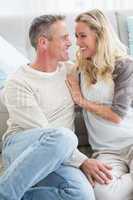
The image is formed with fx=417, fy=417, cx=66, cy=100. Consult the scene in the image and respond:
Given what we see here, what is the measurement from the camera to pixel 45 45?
5.82ft

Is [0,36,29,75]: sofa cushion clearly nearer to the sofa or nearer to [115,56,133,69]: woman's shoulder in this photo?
the sofa

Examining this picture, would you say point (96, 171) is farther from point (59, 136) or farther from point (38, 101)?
point (38, 101)

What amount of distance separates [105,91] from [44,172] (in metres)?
0.44

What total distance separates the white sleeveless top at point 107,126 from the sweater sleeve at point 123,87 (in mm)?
34

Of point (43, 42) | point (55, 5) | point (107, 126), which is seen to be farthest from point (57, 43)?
point (55, 5)

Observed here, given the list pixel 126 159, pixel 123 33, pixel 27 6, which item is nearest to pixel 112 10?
pixel 123 33

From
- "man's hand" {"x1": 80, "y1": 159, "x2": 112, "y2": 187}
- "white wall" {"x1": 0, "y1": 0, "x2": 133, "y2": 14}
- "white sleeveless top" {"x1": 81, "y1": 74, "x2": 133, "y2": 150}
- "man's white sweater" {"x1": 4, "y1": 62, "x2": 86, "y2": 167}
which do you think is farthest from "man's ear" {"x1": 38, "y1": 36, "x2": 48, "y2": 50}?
"white wall" {"x1": 0, "y1": 0, "x2": 133, "y2": 14}

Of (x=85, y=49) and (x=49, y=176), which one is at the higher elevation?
(x=85, y=49)

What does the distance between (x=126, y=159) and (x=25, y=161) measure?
0.45m

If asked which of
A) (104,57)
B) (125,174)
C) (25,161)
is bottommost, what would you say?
(125,174)

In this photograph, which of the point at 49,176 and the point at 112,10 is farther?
the point at 112,10

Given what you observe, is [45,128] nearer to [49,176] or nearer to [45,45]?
[49,176]

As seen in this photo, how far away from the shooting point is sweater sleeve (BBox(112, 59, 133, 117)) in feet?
5.59

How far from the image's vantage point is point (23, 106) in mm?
1691
